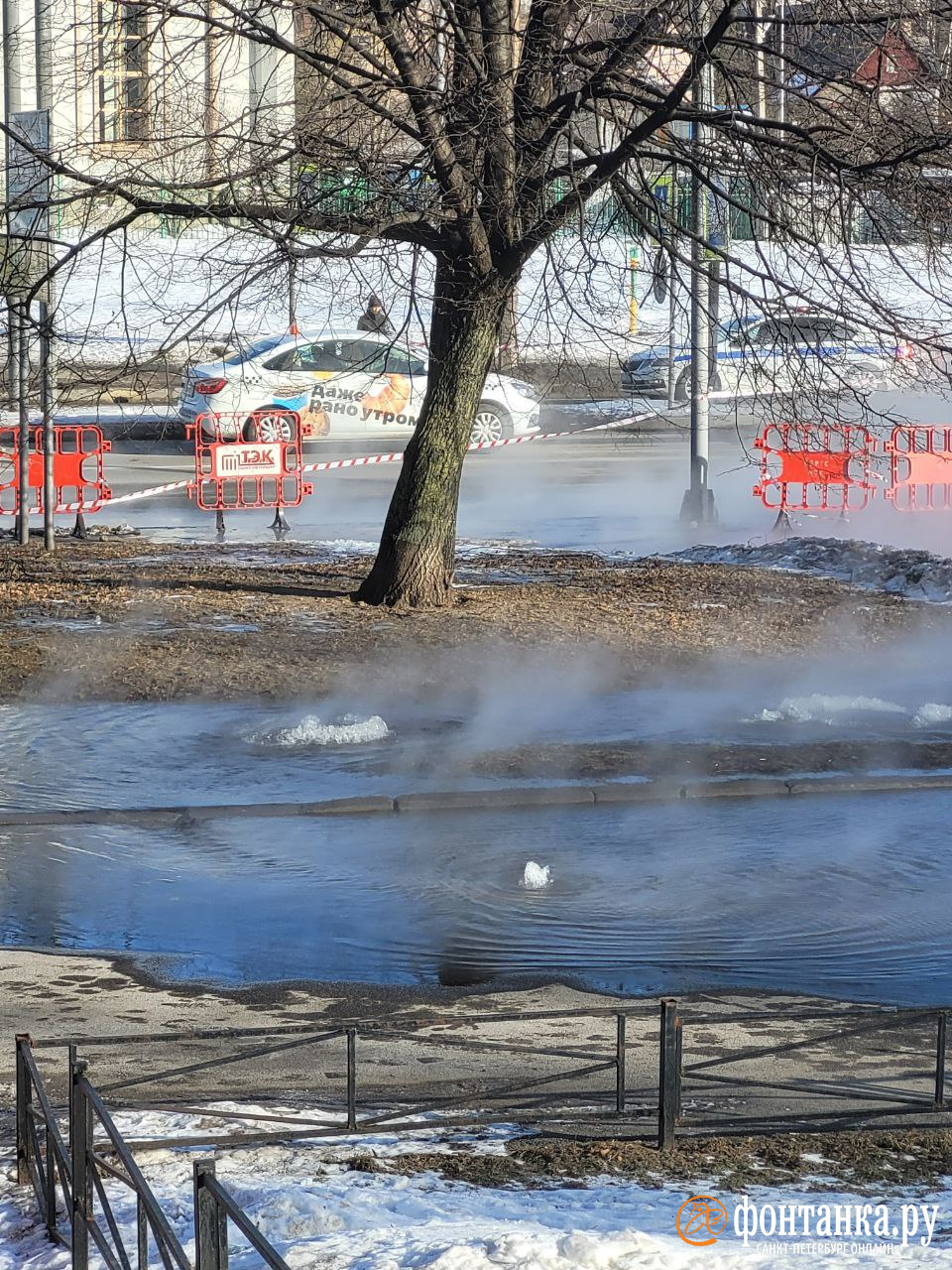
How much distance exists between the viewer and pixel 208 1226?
10.8 ft

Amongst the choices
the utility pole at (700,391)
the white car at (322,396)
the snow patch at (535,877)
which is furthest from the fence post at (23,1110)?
the white car at (322,396)

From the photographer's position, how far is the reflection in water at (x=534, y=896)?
23.4ft

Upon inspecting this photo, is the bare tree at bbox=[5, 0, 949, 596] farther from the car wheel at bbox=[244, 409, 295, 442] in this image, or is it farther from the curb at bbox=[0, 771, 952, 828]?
the car wheel at bbox=[244, 409, 295, 442]

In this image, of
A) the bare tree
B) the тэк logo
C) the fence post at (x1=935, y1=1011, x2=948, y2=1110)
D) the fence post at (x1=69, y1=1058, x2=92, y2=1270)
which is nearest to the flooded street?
the fence post at (x1=935, y1=1011, x2=948, y2=1110)

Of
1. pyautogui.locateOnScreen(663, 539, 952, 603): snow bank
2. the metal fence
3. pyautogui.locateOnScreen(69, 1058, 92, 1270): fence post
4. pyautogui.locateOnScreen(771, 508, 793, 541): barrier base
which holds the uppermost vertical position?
pyautogui.locateOnScreen(771, 508, 793, 541): barrier base

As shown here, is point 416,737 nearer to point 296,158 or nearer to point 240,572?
point 296,158

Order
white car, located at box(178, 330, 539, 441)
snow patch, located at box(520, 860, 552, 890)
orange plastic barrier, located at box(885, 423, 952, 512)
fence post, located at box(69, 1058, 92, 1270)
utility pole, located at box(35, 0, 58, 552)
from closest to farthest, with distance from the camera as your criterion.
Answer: fence post, located at box(69, 1058, 92, 1270), snow patch, located at box(520, 860, 552, 890), utility pole, located at box(35, 0, 58, 552), orange plastic barrier, located at box(885, 423, 952, 512), white car, located at box(178, 330, 539, 441)

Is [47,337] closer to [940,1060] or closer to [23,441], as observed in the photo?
[23,441]

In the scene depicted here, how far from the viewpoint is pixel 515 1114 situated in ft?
17.5

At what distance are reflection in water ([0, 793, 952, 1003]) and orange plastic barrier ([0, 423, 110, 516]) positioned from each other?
10686 millimetres

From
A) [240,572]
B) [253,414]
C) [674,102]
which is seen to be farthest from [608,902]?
[253,414]

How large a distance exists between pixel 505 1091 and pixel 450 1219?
1.01m

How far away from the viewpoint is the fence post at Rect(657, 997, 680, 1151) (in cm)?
502

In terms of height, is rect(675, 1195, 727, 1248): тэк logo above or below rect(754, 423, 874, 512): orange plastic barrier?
below
